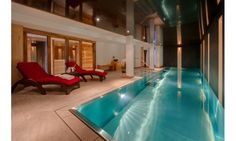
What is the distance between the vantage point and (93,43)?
456 inches

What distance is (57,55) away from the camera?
8.66 metres

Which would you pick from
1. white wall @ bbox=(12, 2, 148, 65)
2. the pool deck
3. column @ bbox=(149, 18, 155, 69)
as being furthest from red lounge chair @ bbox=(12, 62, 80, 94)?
column @ bbox=(149, 18, 155, 69)

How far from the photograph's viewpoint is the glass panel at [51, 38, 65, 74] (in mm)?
8312

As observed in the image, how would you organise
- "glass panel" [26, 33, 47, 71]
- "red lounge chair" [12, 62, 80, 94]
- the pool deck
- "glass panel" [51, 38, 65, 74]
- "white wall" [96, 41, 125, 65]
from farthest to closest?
"white wall" [96, 41, 125, 65], "glass panel" [51, 38, 65, 74], "glass panel" [26, 33, 47, 71], "red lounge chair" [12, 62, 80, 94], the pool deck

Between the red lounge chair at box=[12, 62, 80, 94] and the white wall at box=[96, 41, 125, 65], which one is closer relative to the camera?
the red lounge chair at box=[12, 62, 80, 94]

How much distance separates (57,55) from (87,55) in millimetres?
2994

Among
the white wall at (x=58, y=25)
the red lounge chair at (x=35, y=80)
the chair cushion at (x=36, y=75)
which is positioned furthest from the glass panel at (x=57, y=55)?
the red lounge chair at (x=35, y=80)

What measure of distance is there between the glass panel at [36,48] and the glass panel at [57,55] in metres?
0.44

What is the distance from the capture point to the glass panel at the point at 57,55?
8312 mm

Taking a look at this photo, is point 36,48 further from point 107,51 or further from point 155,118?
point 155,118

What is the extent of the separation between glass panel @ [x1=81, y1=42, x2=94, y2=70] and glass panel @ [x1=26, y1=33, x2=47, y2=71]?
10.3ft

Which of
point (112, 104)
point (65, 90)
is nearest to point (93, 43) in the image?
point (65, 90)

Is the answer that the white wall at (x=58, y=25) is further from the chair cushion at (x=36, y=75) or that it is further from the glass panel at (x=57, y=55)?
the chair cushion at (x=36, y=75)

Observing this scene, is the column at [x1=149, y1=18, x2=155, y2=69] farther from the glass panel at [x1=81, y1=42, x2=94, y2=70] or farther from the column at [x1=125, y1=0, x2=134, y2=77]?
the glass panel at [x1=81, y1=42, x2=94, y2=70]
